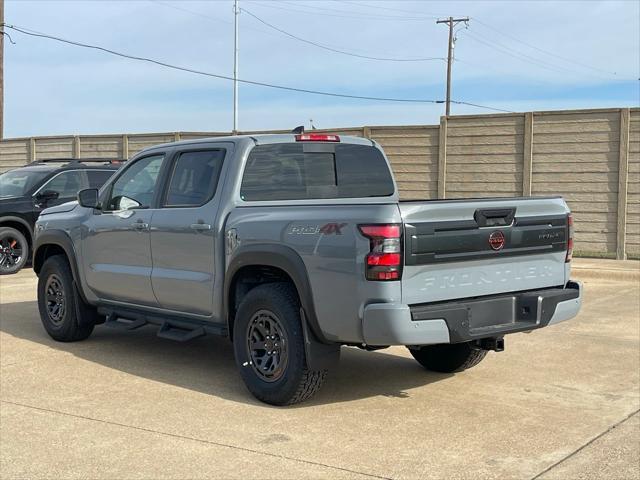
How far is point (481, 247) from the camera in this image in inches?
203

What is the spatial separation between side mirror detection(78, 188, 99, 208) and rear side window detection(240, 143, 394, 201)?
1920 millimetres

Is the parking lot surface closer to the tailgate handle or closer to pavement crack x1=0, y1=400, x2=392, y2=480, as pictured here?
pavement crack x1=0, y1=400, x2=392, y2=480

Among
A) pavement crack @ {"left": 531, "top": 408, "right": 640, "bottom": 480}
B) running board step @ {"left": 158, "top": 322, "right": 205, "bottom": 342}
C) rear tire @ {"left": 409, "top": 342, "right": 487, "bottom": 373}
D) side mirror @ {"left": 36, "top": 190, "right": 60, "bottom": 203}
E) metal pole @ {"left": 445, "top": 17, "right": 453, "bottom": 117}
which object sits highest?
metal pole @ {"left": 445, "top": 17, "right": 453, "bottom": 117}

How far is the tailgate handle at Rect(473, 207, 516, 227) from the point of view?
5148 millimetres

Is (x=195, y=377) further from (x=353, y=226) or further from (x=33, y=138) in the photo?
(x=33, y=138)

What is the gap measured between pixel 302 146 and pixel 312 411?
7.01 feet

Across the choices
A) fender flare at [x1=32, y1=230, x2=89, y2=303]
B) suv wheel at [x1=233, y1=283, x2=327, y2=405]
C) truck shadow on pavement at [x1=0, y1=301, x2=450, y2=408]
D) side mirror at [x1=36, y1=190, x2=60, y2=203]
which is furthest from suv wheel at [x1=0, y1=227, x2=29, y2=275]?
suv wheel at [x1=233, y1=283, x2=327, y2=405]

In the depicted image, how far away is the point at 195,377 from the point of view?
6.36m

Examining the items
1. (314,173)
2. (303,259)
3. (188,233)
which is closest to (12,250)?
(188,233)

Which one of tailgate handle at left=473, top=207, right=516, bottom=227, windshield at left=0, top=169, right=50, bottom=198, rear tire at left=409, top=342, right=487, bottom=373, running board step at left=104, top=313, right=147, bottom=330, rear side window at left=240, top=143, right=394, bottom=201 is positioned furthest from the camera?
windshield at left=0, top=169, right=50, bottom=198

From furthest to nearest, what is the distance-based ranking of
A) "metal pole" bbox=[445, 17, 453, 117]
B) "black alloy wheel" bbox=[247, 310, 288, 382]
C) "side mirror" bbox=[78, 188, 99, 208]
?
"metal pole" bbox=[445, 17, 453, 117] → "side mirror" bbox=[78, 188, 99, 208] → "black alloy wheel" bbox=[247, 310, 288, 382]

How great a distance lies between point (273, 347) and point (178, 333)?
3.90 ft

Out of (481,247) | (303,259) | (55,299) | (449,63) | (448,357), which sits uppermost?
(449,63)

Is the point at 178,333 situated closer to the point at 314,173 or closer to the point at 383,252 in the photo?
the point at 314,173
